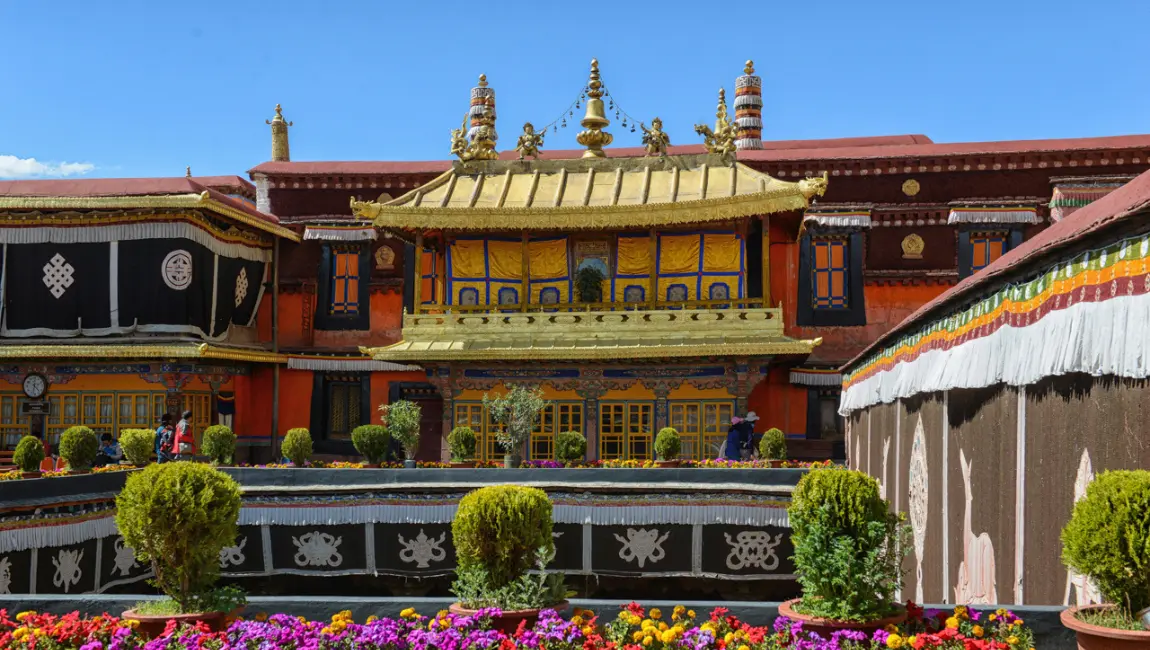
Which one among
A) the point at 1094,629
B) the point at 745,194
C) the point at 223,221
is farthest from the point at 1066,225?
the point at 223,221

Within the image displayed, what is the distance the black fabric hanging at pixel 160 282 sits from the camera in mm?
25578

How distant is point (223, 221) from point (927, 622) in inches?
913

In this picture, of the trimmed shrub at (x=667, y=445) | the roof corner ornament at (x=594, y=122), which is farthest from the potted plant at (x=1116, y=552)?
the roof corner ornament at (x=594, y=122)

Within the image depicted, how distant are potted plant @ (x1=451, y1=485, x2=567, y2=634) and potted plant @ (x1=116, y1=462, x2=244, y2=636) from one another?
67.6 inches

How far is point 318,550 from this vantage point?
18.5 metres

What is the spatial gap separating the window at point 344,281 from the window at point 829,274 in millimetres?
11920

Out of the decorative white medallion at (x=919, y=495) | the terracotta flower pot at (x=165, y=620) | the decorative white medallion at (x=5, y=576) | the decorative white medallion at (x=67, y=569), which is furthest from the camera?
the decorative white medallion at (x=67, y=569)

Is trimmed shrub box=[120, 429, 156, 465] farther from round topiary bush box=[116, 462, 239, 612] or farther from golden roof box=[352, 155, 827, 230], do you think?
round topiary bush box=[116, 462, 239, 612]

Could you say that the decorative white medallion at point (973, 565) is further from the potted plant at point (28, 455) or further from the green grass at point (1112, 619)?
the potted plant at point (28, 455)

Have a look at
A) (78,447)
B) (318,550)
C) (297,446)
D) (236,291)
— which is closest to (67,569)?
(78,447)

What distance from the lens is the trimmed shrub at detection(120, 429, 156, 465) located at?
64.2ft

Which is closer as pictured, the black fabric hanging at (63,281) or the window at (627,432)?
the window at (627,432)

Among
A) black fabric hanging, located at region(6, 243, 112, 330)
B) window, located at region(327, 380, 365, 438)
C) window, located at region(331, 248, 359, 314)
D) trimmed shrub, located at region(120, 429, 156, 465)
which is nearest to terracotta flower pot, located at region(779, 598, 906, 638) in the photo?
trimmed shrub, located at region(120, 429, 156, 465)

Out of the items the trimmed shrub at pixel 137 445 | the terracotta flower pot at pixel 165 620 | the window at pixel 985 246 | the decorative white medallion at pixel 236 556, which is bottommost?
the decorative white medallion at pixel 236 556
